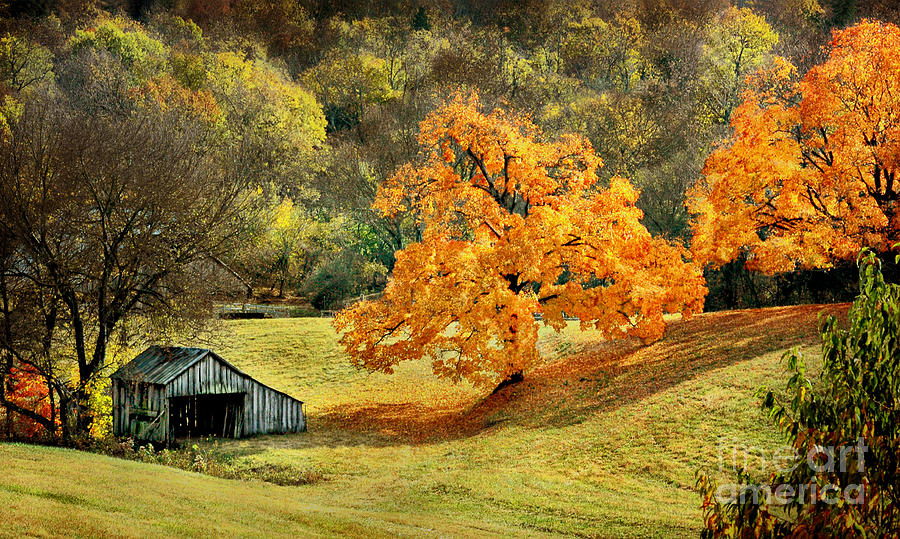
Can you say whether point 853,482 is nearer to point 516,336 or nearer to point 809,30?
point 516,336

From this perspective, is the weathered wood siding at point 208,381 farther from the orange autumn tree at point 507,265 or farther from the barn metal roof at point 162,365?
the orange autumn tree at point 507,265

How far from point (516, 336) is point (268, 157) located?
46985mm

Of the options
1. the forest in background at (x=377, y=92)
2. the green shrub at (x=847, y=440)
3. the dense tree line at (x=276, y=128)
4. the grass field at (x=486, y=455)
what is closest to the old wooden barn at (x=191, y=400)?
the grass field at (x=486, y=455)

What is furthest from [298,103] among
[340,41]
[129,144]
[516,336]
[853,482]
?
[853,482]

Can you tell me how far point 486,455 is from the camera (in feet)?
99.7

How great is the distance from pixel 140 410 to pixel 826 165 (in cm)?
3005

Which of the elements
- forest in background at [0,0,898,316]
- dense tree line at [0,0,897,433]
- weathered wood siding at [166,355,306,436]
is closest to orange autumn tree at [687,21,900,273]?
dense tree line at [0,0,897,433]

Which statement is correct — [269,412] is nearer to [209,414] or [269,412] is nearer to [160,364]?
[209,414]

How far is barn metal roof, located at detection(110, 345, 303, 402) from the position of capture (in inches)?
1323

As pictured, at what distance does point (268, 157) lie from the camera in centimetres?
7681

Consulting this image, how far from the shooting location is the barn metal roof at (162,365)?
33594mm

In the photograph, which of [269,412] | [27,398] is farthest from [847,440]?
[27,398]

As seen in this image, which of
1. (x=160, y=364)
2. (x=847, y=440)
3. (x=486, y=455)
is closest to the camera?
(x=847, y=440)

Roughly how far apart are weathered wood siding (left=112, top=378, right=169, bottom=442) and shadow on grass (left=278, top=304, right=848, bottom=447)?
4.27 meters
